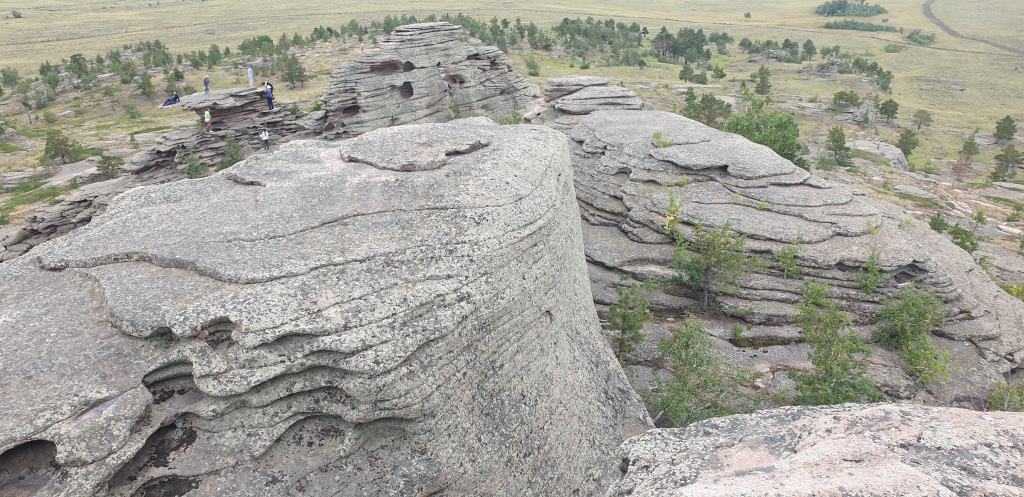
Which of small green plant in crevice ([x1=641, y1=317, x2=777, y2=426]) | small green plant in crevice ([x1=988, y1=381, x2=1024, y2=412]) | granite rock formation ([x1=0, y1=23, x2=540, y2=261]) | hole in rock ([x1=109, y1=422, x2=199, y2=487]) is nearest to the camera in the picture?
hole in rock ([x1=109, y1=422, x2=199, y2=487])

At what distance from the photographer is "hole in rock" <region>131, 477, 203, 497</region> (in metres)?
8.19

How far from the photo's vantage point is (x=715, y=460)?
20.8 ft

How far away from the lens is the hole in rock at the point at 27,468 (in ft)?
24.5

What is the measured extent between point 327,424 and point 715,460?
20.7 ft

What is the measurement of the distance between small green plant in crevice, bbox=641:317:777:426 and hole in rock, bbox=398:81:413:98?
30119 mm

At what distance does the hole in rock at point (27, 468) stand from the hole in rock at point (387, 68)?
109 feet

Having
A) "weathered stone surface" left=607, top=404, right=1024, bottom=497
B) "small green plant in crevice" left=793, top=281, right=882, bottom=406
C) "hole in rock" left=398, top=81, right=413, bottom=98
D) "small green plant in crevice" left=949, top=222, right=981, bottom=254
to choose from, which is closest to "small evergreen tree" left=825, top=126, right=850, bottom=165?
"small green plant in crevice" left=949, top=222, right=981, bottom=254

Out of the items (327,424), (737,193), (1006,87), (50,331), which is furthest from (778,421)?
(1006,87)

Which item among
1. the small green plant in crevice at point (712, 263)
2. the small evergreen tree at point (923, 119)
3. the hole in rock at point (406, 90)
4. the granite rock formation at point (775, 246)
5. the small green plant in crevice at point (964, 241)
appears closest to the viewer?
the granite rock formation at point (775, 246)

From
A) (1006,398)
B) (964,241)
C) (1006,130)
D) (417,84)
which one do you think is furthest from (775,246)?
(1006,130)

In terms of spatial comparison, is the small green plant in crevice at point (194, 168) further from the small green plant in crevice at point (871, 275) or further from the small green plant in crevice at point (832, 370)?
the small green plant in crevice at point (871, 275)

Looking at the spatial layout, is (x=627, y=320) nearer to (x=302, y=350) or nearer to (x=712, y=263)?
(x=712, y=263)

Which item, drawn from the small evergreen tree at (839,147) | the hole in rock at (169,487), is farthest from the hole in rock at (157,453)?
the small evergreen tree at (839,147)

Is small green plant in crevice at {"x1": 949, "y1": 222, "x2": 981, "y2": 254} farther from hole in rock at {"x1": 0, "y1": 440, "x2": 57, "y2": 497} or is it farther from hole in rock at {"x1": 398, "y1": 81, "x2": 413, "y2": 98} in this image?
hole in rock at {"x1": 398, "y1": 81, "x2": 413, "y2": 98}
